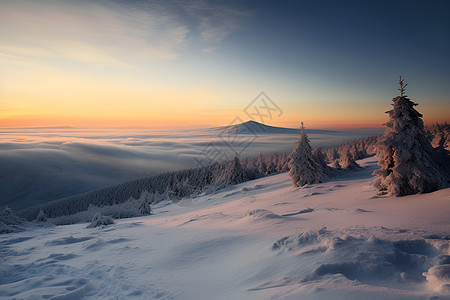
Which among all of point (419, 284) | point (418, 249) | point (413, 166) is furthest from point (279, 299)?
point (413, 166)

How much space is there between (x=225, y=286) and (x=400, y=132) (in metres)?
12.4

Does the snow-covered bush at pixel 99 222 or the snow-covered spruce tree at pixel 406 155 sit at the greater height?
the snow-covered spruce tree at pixel 406 155

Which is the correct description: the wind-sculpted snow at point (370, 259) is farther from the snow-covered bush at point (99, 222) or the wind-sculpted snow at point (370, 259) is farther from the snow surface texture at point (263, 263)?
the snow-covered bush at point (99, 222)

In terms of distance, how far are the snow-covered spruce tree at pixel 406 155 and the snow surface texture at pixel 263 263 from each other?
2.73 metres

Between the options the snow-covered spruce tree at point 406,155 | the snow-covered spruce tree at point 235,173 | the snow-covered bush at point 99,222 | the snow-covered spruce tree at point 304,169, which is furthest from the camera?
→ the snow-covered spruce tree at point 235,173

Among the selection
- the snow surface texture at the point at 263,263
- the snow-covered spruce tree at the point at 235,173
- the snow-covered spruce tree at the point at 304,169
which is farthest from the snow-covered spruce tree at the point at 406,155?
the snow-covered spruce tree at the point at 235,173

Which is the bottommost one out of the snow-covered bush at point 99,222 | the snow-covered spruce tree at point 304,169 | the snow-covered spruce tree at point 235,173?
the snow-covered spruce tree at point 235,173

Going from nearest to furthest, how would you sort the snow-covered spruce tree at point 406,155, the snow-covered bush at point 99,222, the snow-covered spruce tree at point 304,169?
the snow-covered spruce tree at point 406,155
the snow-covered bush at point 99,222
the snow-covered spruce tree at point 304,169

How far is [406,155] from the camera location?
10.9 m

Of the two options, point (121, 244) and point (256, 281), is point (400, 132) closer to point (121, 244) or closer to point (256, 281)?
point (256, 281)

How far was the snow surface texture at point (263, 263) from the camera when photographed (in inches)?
137

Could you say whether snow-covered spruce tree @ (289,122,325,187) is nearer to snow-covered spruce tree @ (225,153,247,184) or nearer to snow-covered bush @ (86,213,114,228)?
snow-covered bush @ (86,213,114,228)

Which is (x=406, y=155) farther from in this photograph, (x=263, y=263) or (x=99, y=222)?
(x=99, y=222)

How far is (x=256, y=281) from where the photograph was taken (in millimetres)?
4234
